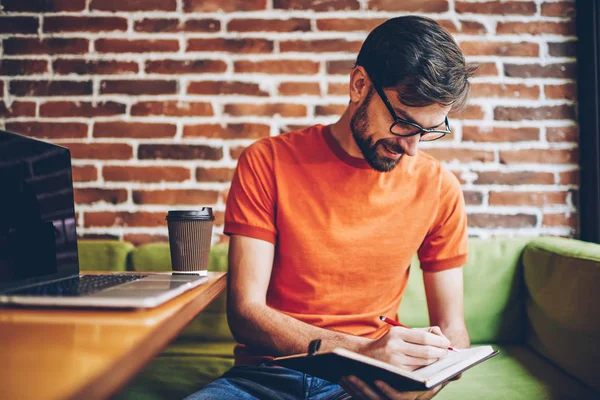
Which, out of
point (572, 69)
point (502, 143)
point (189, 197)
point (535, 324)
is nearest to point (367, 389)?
point (535, 324)

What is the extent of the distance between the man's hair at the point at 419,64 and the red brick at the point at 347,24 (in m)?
0.61

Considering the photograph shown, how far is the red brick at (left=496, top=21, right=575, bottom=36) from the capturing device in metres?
1.69

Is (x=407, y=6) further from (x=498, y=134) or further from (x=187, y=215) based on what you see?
(x=187, y=215)

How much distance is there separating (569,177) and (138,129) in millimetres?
1643

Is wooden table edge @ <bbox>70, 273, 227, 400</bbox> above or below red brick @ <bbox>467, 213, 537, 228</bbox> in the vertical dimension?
above

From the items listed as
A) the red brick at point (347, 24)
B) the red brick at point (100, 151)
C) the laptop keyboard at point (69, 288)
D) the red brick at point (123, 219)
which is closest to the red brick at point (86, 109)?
the red brick at point (100, 151)

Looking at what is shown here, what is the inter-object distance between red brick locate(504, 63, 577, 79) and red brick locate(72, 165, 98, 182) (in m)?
1.60

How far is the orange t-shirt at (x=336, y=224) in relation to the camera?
3.62 ft

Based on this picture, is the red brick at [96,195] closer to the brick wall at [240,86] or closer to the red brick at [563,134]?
the brick wall at [240,86]

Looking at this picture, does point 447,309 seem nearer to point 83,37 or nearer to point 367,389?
point 367,389

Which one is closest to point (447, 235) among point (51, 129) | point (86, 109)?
point (86, 109)

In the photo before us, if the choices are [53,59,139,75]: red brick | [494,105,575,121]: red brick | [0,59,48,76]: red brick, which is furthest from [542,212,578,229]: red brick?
[0,59,48,76]: red brick

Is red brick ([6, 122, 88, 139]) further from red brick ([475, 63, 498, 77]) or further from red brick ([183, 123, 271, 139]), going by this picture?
red brick ([475, 63, 498, 77])

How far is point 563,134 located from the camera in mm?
1690
